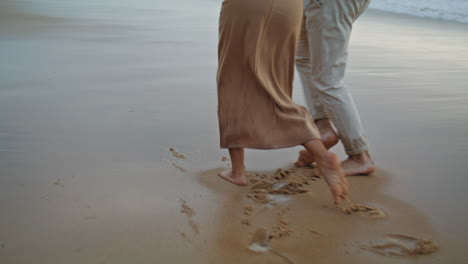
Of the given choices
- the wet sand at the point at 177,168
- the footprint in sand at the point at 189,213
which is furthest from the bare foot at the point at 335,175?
the footprint in sand at the point at 189,213

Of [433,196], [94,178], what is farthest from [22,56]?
[433,196]

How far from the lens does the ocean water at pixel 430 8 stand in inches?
441

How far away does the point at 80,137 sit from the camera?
3209mm

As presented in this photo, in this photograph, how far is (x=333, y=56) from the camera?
269cm

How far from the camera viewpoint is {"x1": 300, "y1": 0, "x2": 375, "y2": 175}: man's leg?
2.64 meters

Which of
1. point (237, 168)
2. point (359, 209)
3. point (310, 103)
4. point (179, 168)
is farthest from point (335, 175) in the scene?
point (179, 168)

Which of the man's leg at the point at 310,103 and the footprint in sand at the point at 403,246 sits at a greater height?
the man's leg at the point at 310,103

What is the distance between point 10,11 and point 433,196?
8669 mm

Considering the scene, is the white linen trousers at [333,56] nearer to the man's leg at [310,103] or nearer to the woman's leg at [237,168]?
the man's leg at [310,103]

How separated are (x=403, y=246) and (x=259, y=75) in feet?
3.27

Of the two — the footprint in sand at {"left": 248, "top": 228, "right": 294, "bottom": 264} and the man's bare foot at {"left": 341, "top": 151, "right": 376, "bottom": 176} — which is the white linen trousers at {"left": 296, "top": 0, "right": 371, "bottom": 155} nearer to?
the man's bare foot at {"left": 341, "top": 151, "right": 376, "bottom": 176}

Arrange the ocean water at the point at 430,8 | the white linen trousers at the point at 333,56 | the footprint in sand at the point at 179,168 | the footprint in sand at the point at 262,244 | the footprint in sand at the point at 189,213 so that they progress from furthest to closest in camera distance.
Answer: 1. the ocean water at the point at 430,8
2. the footprint in sand at the point at 179,168
3. the white linen trousers at the point at 333,56
4. the footprint in sand at the point at 189,213
5. the footprint in sand at the point at 262,244

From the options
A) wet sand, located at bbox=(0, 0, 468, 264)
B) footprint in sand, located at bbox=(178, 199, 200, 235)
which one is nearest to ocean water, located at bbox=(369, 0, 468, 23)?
wet sand, located at bbox=(0, 0, 468, 264)

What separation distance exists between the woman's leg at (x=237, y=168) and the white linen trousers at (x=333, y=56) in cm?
56
